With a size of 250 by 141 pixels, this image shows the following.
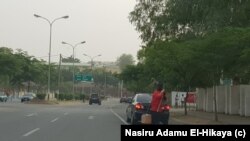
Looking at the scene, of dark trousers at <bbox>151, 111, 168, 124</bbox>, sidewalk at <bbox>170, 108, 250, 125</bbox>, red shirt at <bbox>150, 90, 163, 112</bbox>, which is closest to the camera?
red shirt at <bbox>150, 90, 163, 112</bbox>

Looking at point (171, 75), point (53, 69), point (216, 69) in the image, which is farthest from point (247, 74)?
point (53, 69)

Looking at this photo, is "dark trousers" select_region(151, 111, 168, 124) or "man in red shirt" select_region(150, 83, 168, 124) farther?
"dark trousers" select_region(151, 111, 168, 124)

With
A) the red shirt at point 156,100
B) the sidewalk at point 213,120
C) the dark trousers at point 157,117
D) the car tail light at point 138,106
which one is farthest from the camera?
the sidewalk at point 213,120

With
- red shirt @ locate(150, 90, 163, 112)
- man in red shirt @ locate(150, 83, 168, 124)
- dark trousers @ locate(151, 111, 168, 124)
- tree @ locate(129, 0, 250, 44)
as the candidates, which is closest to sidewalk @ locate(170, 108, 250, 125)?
tree @ locate(129, 0, 250, 44)

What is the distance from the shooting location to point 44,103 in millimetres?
68250

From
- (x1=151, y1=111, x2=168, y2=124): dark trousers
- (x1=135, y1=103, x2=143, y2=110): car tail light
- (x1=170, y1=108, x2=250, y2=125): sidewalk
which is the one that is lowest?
(x1=170, y1=108, x2=250, y2=125): sidewalk

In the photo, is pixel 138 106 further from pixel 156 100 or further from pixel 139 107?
pixel 156 100

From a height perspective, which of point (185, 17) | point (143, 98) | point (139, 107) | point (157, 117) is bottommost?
point (157, 117)

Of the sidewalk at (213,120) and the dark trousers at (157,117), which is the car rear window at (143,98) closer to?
the sidewalk at (213,120)

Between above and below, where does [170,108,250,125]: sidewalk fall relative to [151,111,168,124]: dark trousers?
below

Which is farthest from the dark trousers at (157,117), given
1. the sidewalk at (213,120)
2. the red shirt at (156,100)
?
the sidewalk at (213,120)

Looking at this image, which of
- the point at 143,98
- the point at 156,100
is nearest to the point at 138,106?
the point at 143,98

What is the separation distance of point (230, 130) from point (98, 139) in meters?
10.7

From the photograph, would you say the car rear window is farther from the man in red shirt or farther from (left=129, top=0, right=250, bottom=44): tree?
the man in red shirt
